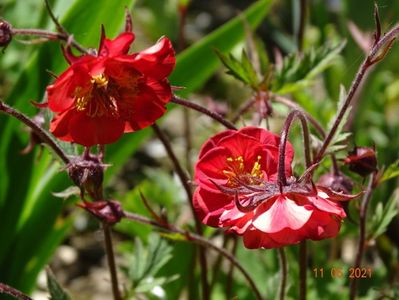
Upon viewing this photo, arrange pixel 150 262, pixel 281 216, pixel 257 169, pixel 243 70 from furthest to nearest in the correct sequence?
pixel 150 262 → pixel 243 70 → pixel 257 169 → pixel 281 216

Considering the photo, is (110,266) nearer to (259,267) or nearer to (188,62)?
(188,62)

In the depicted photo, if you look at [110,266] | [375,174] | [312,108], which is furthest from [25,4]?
[375,174]

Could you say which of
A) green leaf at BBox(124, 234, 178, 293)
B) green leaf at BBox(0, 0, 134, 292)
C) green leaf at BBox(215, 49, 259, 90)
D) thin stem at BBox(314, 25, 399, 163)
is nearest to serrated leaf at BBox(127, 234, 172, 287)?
green leaf at BBox(124, 234, 178, 293)

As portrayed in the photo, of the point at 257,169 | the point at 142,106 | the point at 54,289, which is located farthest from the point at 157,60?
the point at 54,289

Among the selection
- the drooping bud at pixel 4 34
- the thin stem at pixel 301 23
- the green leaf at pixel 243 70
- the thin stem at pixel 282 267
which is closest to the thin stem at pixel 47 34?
the drooping bud at pixel 4 34
